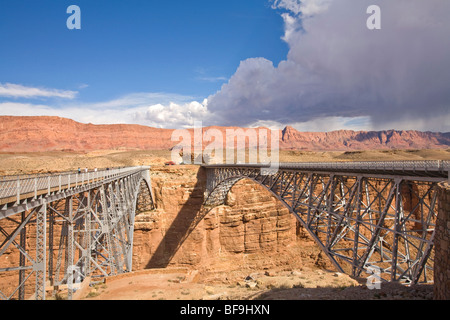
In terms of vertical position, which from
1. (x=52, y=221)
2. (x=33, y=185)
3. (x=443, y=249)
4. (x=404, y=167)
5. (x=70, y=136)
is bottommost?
(x=52, y=221)

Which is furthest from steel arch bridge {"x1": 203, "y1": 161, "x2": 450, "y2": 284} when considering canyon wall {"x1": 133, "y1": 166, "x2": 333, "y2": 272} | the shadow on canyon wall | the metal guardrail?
the shadow on canyon wall

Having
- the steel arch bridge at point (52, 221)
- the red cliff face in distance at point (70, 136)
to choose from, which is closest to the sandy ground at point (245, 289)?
the steel arch bridge at point (52, 221)

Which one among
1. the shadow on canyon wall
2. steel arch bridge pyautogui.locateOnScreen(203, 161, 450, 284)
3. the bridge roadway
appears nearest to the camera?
the bridge roadway

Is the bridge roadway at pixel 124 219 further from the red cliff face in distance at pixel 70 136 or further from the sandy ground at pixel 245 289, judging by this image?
the red cliff face in distance at pixel 70 136

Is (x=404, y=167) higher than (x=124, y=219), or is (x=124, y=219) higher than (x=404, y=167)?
(x=404, y=167)

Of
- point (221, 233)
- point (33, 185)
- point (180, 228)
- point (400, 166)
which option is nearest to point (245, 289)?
point (400, 166)

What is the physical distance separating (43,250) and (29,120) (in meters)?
128

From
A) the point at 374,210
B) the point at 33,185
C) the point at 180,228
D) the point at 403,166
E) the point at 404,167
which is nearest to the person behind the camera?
the point at 33,185

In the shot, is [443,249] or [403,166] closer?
[443,249]

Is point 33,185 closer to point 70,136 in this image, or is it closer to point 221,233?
point 221,233

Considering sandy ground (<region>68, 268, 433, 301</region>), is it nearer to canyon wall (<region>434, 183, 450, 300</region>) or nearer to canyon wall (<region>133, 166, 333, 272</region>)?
canyon wall (<region>434, 183, 450, 300</region>)

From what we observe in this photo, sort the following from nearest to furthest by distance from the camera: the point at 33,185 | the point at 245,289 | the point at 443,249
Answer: the point at 443,249
the point at 33,185
the point at 245,289

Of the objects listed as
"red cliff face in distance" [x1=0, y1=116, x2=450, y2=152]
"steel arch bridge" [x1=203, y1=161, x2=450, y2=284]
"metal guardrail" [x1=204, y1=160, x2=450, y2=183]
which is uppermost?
"red cliff face in distance" [x1=0, y1=116, x2=450, y2=152]

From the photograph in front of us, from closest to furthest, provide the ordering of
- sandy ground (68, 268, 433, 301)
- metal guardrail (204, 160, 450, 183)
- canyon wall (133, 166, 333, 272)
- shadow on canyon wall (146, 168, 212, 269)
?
sandy ground (68, 268, 433, 301) → metal guardrail (204, 160, 450, 183) → shadow on canyon wall (146, 168, 212, 269) → canyon wall (133, 166, 333, 272)
